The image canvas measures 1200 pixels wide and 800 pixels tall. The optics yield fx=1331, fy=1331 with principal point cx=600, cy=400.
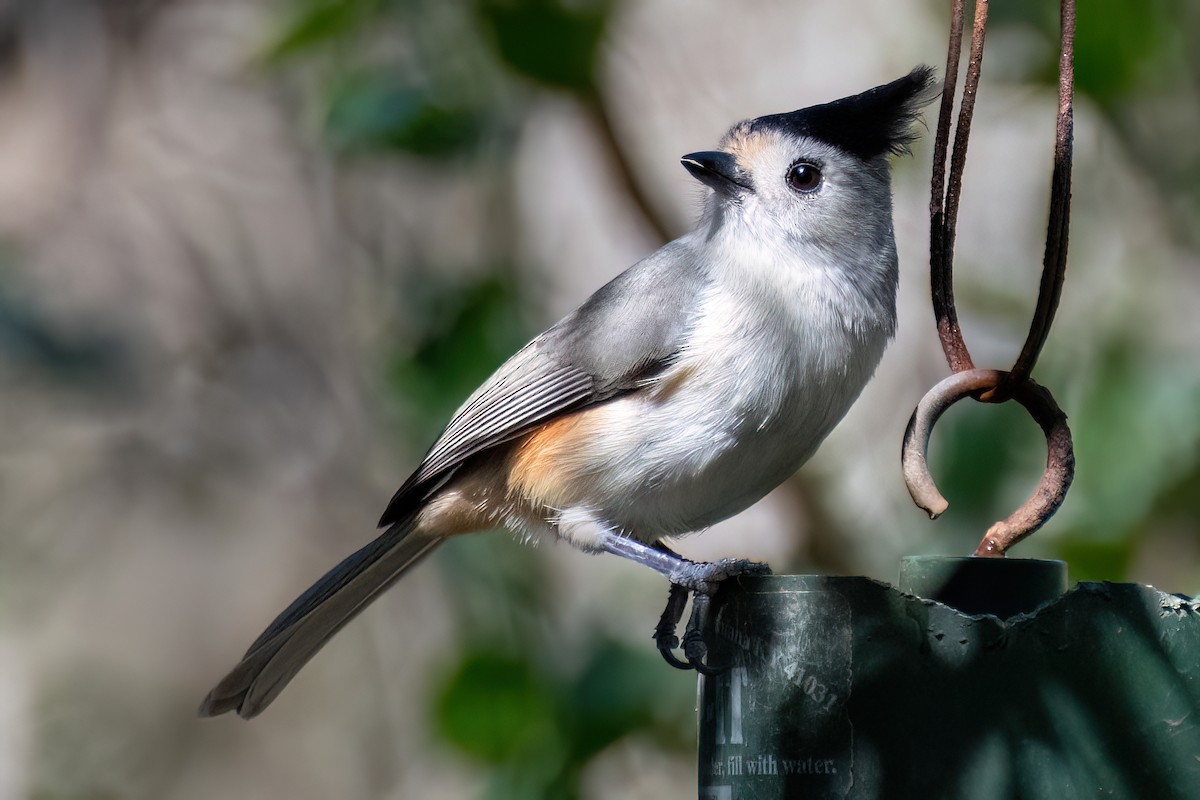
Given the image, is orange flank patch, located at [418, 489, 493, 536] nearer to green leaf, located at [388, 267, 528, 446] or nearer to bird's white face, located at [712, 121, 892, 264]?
green leaf, located at [388, 267, 528, 446]

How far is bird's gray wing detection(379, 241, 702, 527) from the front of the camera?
2.61m

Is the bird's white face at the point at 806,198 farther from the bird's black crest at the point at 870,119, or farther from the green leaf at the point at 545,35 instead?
the green leaf at the point at 545,35

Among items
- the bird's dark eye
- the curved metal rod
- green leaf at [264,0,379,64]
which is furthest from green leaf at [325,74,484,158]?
the curved metal rod

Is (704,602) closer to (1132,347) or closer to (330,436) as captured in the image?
(1132,347)

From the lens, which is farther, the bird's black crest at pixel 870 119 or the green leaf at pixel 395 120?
the green leaf at pixel 395 120

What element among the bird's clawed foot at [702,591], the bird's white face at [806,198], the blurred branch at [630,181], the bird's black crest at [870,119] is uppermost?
the blurred branch at [630,181]

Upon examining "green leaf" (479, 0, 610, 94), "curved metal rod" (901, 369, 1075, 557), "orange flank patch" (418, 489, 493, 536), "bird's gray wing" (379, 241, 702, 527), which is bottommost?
"curved metal rod" (901, 369, 1075, 557)

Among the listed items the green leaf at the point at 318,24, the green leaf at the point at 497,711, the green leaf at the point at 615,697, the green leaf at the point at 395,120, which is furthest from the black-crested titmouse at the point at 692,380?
the green leaf at the point at 318,24

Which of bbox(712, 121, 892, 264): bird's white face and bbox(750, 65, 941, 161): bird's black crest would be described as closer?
bbox(750, 65, 941, 161): bird's black crest

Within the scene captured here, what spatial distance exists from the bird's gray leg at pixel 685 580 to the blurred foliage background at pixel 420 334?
695 millimetres

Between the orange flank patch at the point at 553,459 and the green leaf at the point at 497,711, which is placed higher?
the orange flank patch at the point at 553,459

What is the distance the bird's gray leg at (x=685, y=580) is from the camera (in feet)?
6.66

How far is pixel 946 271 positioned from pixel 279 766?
4783 millimetres

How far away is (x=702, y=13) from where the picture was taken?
5371 millimetres
